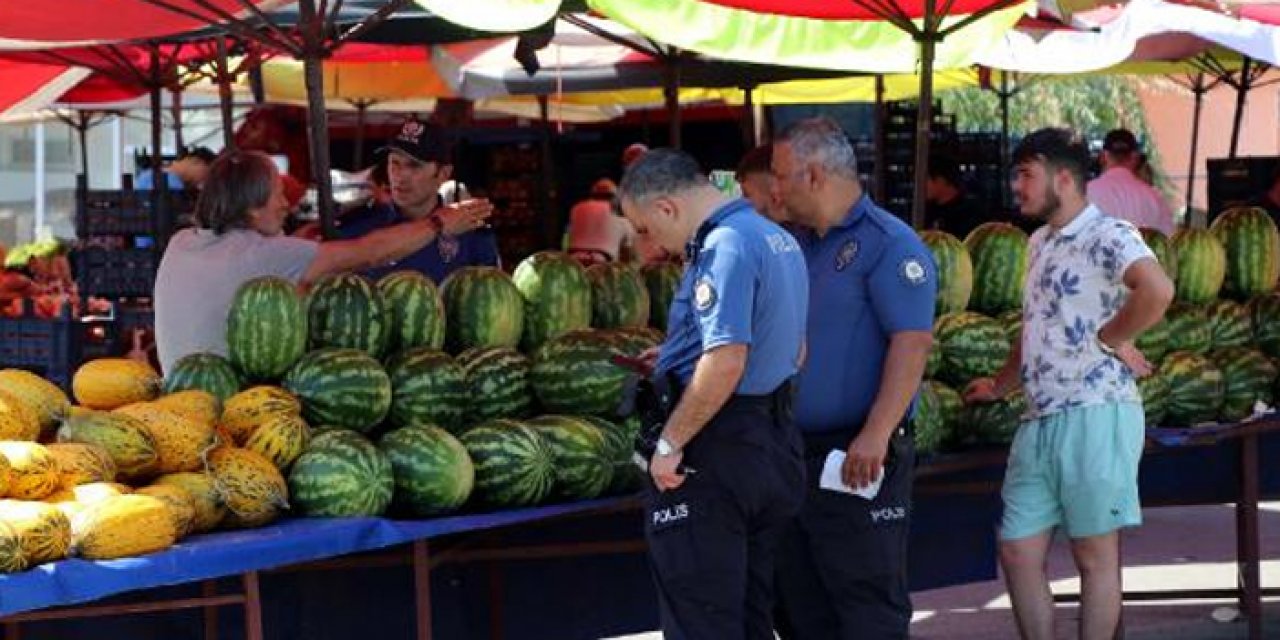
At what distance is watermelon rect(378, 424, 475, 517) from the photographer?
5.80m

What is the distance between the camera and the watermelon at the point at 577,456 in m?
6.16

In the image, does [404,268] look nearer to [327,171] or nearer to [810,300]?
[327,171]

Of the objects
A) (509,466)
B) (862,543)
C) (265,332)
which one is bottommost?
(862,543)

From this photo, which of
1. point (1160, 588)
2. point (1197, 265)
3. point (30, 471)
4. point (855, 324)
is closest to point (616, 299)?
point (855, 324)

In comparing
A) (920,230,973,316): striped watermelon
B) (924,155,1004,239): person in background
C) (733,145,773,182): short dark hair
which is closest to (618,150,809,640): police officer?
(733,145,773,182): short dark hair

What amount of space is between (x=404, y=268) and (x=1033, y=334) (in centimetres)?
240

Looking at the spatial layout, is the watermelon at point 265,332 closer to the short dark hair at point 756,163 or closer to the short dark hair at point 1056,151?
the short dark hair at point 756,163

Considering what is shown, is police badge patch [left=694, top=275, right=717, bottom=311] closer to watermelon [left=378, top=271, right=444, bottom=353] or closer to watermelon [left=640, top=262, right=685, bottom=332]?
watermelon [left=378, top=271, right=444, bottom=353]

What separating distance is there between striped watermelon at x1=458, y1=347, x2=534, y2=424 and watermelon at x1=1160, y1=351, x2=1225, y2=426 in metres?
2.90

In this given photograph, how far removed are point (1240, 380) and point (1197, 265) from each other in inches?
20.2

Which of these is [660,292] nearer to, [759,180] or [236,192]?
[759,180]

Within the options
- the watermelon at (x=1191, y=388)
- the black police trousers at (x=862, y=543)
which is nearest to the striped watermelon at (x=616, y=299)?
the black police trousers at (x=862, y=543)

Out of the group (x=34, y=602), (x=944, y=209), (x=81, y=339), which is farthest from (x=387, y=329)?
(x=944, y=209)

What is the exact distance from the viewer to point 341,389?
5.91 metres
